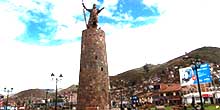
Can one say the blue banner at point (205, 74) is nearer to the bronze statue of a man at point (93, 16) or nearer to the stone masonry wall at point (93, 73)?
the stone masonry wall at point (93, 73)

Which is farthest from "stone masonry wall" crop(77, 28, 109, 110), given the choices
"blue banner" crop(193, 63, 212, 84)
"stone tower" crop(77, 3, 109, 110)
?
"blue banner" crop(193, 63, 212, 84)

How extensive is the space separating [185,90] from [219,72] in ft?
180

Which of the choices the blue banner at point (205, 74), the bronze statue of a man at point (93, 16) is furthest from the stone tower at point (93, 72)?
the blue banner at point (205, 74)

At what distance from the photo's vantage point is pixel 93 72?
17.7 metres

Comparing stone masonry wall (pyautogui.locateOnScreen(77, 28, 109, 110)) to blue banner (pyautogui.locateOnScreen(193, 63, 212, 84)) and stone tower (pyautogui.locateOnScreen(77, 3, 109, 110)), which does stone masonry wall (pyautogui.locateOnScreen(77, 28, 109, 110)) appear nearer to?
stone tower (pyautogui.locateOnScreen(77, 3, 109, 110))

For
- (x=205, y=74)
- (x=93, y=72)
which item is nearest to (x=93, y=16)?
(x=93, y=72)

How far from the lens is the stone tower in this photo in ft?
57.1

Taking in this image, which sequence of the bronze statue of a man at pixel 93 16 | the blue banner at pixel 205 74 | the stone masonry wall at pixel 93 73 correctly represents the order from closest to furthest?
the stone masonry wall at pixel 93 73 < the bronze statue of a man at pixel 93 16 < the blue banner at pixel 205 74

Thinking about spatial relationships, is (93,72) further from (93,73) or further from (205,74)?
(205,74)

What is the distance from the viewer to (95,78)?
17625 millimetres

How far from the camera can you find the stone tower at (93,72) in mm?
17391

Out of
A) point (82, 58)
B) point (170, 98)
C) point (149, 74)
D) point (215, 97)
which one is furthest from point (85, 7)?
point (149, 74)

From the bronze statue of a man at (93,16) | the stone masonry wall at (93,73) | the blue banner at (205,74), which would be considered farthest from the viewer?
the blue banner at (205,74)

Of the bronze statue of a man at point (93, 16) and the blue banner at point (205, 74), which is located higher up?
the bronze statue of a man at point (93, 16)
